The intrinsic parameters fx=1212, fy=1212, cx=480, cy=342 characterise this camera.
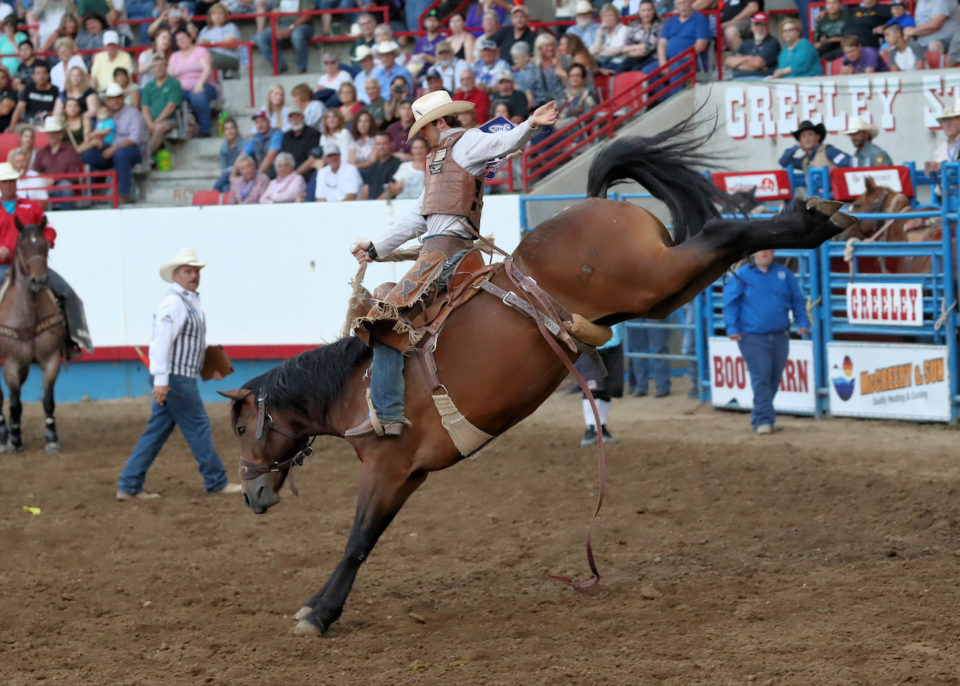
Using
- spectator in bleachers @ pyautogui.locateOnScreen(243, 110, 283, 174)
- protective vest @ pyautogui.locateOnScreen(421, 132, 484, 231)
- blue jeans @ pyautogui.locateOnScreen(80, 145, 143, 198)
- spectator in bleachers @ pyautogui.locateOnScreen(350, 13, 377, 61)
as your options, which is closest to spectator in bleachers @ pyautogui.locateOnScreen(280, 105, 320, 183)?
spectator in bleachers @ pyautogui.locateOnScreen(243, 110, 283, 174)

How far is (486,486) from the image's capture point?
9094mm

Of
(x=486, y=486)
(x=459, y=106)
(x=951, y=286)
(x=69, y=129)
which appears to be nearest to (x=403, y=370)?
(x=459, y=106)

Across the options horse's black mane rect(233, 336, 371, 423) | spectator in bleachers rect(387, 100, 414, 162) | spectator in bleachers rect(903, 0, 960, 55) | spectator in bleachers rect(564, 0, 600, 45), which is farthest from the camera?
spectator in bleachers rect(564, 0, 600, 45)

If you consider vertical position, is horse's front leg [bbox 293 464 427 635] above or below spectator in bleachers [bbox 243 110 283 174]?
below

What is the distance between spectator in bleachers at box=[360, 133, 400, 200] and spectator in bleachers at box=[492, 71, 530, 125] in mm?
1358

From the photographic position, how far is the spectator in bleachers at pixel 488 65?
15055 millimetres

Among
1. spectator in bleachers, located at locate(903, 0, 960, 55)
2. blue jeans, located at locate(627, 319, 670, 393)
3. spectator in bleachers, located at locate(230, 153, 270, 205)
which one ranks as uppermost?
spectator in bleachers, located at locate(903, 0, 960, 55)

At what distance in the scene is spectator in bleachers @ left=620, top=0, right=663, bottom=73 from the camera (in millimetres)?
14984

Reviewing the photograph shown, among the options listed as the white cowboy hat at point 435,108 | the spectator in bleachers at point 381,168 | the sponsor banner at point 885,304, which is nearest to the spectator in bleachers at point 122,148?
the spectator in bleachers at point 381,168

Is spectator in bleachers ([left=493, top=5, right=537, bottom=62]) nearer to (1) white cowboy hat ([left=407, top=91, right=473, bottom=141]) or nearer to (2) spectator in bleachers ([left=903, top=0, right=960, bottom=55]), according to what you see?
(2) spectator in bleachers ([left=903, top=0, right=960, bottom=55])

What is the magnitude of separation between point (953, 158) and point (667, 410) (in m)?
3.61

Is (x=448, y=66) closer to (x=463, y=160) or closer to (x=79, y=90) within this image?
(x=79, y=90)

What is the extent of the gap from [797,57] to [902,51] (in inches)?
43.4

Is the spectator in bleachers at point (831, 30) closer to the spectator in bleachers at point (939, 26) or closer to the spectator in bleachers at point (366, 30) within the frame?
the spectator in bleachers at point (939, 26)
